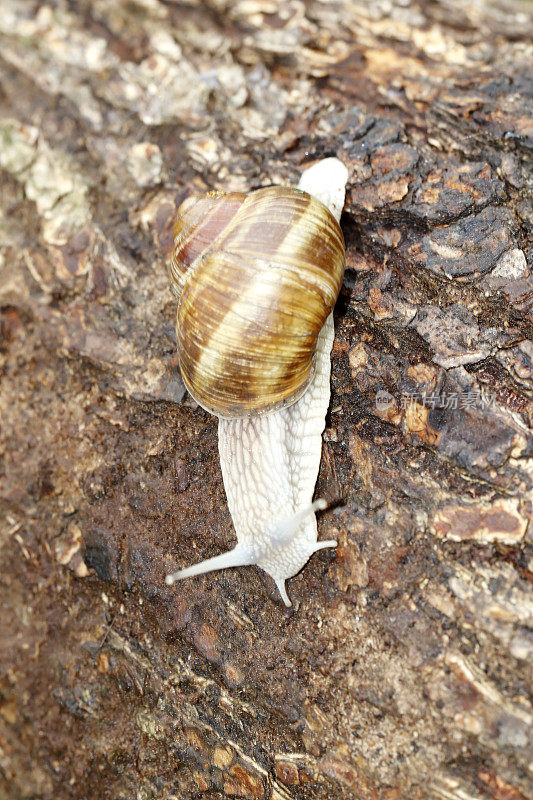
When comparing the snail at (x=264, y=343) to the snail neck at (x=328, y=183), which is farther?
the snail neck at (x=328, y=183)

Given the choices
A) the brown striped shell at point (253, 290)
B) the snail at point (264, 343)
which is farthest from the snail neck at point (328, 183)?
the brown striped shell at point (253, 290)

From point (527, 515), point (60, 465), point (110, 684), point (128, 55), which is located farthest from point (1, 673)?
point (128, 55)

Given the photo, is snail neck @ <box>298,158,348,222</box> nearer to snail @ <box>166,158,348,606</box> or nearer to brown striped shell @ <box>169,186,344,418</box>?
snail @ <box>166,158,348,606</box>

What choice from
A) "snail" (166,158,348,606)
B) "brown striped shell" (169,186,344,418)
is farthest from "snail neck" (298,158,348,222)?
"brown striped shell" (169,186,344,418)

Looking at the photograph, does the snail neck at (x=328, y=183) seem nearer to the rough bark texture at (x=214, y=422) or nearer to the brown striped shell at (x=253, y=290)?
the rough bark texture at (x=214, y=422)

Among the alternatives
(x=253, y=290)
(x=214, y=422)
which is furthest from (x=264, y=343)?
(x=214, y=422)

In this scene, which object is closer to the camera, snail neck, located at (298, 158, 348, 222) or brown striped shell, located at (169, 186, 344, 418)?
brown striped shell, located at (169, 186, 344, 418)
